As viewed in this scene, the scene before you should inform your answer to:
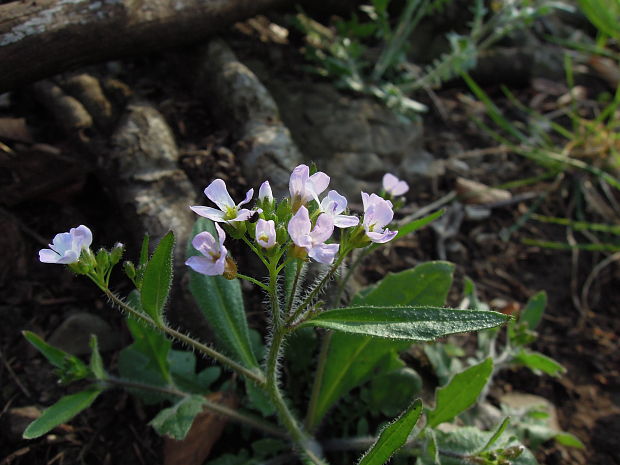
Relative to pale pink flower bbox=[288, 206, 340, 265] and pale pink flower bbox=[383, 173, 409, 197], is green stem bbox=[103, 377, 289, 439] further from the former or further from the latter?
pale pink flower bbox=[383, 173, 409, 197]

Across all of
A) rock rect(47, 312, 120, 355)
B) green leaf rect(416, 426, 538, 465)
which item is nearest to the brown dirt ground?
rock rect(47, 312, 120, 355)

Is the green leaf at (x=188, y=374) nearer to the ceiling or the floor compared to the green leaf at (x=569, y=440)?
nearer to the floor

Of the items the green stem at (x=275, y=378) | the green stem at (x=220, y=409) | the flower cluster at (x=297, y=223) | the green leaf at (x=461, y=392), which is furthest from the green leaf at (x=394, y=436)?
the green stem at (x=220, y=409)

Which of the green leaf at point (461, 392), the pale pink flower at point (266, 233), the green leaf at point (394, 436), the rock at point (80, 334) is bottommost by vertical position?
the rock at point (80, 334)

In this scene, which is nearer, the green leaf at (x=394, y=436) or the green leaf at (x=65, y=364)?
the green leaf at (x=394, y=436)

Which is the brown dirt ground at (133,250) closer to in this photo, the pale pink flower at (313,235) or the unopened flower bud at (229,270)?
the unopened flower bud at (229,270)

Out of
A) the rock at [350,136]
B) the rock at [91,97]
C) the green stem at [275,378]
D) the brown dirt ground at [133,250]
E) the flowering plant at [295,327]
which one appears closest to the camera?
the flowering plant at [295,327]

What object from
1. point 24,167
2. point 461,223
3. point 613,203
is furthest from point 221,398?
point 613,203

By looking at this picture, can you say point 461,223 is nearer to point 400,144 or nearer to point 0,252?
point 400,144

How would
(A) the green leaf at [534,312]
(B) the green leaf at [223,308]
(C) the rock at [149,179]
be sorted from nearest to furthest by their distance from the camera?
(B) the green leaf at [223,308]
(C) the rock at [149,179]
(A) the green leaf at [534,312]
